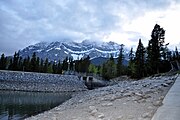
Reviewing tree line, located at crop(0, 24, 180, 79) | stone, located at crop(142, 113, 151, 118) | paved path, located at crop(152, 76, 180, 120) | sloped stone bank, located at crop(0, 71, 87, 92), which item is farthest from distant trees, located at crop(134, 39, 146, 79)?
stone, located at crop(142, 113, 151, 118)

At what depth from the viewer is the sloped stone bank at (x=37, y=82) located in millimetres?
67375

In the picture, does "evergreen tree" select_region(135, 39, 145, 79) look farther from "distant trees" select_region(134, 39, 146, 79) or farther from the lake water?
the lake water

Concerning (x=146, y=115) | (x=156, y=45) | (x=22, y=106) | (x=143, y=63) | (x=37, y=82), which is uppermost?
(x=156, y=45)

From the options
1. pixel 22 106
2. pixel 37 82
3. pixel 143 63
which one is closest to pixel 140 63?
pixel 143 63

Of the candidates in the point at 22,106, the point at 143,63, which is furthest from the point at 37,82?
the point at 22,106

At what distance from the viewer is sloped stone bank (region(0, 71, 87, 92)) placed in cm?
6738

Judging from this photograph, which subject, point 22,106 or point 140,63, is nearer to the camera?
point 22,106

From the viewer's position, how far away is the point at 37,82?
243 feet

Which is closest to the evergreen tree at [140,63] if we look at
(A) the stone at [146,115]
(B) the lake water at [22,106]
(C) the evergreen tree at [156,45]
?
(C) the evergreen tree at [156,45]

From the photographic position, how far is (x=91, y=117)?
429 inches

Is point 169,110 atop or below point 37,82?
below

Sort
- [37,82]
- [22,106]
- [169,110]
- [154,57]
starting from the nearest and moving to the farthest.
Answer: [169,110] → [22,106] → [154,57] → [37,82]

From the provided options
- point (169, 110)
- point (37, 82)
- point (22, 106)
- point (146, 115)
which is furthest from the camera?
point (37, 82)

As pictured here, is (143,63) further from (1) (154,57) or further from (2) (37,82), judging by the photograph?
(2) (37,82)
